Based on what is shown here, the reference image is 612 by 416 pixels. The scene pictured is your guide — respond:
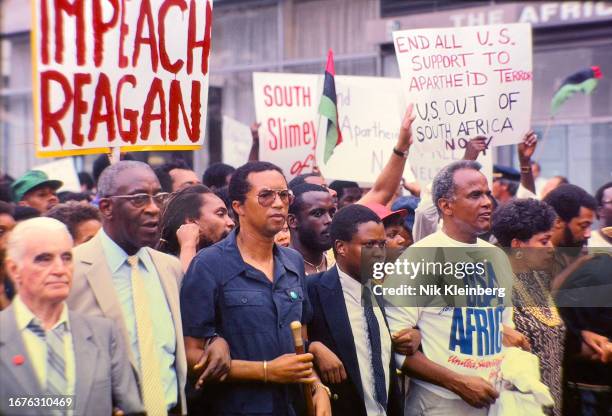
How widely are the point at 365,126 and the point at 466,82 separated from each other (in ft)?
4.45

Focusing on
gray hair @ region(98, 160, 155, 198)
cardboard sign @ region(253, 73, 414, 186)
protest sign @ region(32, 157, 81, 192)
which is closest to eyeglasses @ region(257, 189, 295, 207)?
gray hair @ region(98, 160, 155, 198)

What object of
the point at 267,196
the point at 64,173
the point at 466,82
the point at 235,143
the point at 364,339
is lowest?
the point at 364,339

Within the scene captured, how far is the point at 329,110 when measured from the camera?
7.32 meters

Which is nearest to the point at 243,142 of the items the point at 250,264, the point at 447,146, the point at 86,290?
the point at 447,146

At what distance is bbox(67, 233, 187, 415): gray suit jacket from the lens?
12.9 feet

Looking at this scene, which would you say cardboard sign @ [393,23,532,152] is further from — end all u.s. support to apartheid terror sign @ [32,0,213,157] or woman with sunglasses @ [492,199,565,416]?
end all u.s. support to apartheid terror sign @ [32,0,213,157]

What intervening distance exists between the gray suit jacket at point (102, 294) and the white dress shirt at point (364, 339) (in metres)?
0.95

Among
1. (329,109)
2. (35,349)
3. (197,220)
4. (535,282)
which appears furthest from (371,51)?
(35,349)

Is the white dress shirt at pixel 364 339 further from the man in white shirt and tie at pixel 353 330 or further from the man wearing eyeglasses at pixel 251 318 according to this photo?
the man wearing eyeglasses at pixel 251 318

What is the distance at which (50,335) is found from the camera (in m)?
3.57

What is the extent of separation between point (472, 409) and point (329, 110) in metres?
3.05

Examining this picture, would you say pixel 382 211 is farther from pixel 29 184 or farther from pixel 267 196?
pixel 29 184

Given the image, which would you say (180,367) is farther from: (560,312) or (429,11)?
(429,11)

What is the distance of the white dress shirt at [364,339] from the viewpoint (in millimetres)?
4754
